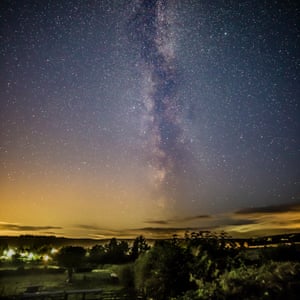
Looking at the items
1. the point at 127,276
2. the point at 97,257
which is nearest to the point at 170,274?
the point at 127,276

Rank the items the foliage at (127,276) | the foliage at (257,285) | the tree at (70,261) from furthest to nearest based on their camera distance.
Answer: the tree at (70,261) → the foliage at (127,276) → the foliage at (257,285)

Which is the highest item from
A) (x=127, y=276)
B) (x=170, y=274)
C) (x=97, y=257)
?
(x=170, y=274)

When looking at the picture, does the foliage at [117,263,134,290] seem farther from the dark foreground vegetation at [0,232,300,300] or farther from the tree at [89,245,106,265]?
the tree at [89,245,106,265]

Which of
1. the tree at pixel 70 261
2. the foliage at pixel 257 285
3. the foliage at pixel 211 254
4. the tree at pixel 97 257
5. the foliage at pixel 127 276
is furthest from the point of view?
the tree at pixel 97 257

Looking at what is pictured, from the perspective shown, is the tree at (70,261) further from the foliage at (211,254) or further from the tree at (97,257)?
the foliage at (211,254)

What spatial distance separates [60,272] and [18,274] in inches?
176

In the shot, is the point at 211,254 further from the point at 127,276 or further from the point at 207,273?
the point at 127,276

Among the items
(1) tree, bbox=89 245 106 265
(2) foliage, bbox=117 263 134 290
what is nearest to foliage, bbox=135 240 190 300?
(2) foliage, bbox=117 263 134 290

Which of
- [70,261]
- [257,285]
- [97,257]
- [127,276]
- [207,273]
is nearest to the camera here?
[257,285]

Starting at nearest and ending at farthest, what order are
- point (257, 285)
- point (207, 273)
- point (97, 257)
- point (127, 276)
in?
point (257, 285)
point (207, 273)
point (127, 276)
point (97, 257)

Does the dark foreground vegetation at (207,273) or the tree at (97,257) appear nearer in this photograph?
the dark foreground vegetation at (207,273)

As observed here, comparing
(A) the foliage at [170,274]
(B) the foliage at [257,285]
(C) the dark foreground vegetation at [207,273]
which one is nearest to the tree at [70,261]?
(C) the dark foreground vegetation at [207,273]

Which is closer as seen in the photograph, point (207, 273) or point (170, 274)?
point (207, 273)

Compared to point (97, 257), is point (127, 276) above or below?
above
